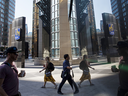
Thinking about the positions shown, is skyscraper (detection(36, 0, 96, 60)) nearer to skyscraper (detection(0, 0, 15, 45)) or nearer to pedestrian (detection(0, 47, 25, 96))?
pedestrian (detection(0, 47, 25, 96))

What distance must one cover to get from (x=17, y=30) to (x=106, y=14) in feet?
45.6

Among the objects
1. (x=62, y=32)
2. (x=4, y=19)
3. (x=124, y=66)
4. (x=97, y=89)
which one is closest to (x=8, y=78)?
(x=124, y=66)

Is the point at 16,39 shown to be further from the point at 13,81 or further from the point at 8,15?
the point at 8,15

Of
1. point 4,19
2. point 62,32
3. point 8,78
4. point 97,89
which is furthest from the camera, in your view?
point 4,19

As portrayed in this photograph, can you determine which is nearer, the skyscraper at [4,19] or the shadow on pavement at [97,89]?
the shadow on pavement at [97,89]

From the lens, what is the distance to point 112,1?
1.12 metres

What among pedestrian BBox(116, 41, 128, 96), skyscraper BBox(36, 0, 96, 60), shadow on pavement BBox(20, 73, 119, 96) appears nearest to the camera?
pedestrian BBox(116, 41, 128, 96)

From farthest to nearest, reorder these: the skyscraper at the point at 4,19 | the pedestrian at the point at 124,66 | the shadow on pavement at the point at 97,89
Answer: the skyscraper at the point at 4,19
the shadow on pavement at the point at 97,89
the pedestrian at the point at 124,66

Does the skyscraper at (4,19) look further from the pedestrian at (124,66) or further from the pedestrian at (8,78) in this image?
the pedestrian at (124,66)

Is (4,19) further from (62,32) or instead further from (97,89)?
(97,89)

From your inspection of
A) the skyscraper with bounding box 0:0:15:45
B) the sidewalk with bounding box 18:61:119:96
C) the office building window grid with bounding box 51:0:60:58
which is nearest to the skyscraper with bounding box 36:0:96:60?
the office building window grid with bounding box 51:0:60:58

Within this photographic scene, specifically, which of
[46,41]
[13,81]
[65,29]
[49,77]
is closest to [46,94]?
[49,77]

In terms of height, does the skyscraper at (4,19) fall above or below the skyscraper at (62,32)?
above

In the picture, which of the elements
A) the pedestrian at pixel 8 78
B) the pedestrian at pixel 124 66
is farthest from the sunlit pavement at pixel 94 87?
the pedestrian at pixel 8 78
